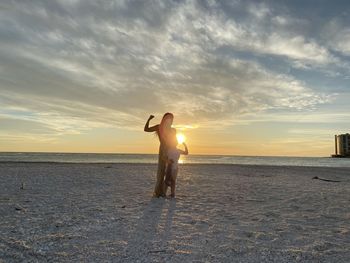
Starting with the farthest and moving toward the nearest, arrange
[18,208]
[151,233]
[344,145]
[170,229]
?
[344,145] < [18,208] < [170,229] < [151,233]

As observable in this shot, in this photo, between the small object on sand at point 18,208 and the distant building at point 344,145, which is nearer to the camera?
the small object on sand at point 18,208

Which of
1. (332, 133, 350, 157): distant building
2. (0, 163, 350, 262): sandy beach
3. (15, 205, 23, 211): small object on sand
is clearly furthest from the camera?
(332, 133, 350, 157): distant building

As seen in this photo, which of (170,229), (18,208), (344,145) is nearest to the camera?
(170,229)

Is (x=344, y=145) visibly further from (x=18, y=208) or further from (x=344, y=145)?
(x=18, y=208)

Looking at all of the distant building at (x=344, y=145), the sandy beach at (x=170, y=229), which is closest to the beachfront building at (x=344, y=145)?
the distant building at (x=344, y=145)

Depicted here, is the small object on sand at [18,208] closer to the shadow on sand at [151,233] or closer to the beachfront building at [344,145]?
the shadow on sand at [151,233]

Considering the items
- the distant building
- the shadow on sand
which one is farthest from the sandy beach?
the distant building

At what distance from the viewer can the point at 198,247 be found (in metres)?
6.31

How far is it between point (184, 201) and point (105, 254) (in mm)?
6053

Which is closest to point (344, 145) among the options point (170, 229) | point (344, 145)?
point (344, 145)

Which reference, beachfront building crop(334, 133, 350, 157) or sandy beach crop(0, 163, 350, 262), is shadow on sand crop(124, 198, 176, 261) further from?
beachfront building crop(334, 133, 350, 157)

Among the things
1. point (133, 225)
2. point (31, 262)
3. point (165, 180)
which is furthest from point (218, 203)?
point (31, 262)

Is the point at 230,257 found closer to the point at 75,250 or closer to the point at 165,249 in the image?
the point at 165,249

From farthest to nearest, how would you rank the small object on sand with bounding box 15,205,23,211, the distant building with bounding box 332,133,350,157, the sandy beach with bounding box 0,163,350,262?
the distant building with bounding box 332,133,350,157, the small object on sand with bounding box 15,205,23,211, the sandy beach with bounding box 0,163,350,262
